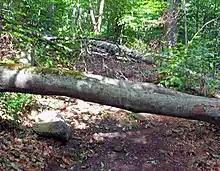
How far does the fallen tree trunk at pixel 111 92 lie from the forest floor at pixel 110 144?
1.17 metres

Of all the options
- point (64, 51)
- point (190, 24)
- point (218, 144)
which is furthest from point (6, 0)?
point (190, 24)

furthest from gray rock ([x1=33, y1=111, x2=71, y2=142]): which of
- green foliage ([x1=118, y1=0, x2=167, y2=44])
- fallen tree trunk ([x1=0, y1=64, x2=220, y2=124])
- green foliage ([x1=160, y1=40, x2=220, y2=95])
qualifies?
green foliage ([x1=118, y1=0, x2=167, y2=44])

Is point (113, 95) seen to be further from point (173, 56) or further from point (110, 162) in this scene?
point (173, 56)

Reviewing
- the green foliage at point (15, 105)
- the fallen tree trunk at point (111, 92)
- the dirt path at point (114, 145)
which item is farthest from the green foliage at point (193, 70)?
the green foliage at point (15, 105)

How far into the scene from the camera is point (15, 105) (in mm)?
5770

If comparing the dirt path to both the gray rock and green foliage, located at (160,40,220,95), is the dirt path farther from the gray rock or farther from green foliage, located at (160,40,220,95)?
green foliage, located at (160,40,220,95)

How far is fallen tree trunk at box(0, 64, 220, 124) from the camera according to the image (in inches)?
161

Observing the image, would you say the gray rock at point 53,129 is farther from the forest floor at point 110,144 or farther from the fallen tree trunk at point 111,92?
the fallen tree trunk at point 111,92

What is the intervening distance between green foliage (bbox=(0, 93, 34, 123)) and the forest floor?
16 cm

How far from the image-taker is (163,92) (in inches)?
166

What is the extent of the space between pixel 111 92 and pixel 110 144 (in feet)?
6.16

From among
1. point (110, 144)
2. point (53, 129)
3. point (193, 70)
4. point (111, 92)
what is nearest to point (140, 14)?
point (193, 70)

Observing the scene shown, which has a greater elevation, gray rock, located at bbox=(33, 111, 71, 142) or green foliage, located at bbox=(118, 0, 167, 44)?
green foliage, located at bbox=(118, 0, 167, 44)

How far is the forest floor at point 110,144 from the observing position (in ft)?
15.7
